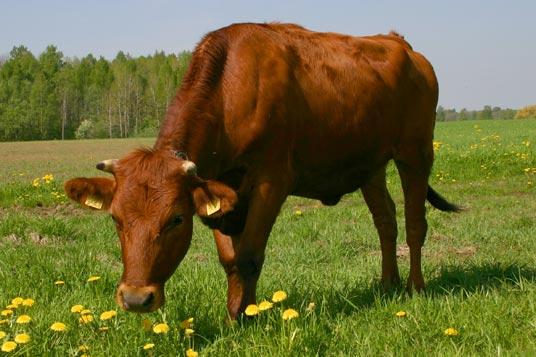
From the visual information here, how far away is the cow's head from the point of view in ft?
12.0

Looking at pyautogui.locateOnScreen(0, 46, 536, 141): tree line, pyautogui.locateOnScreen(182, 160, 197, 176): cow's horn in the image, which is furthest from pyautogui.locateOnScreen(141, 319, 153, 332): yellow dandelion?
pyautogui.locateOnScreen(0, 46, 536, 141): tree line

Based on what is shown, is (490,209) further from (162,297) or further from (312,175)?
(162,297)

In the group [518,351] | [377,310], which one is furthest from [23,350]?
[518,351]

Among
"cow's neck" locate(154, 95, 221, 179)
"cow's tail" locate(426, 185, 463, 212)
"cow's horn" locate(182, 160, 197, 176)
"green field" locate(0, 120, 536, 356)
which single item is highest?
"cow's neck" locate(154, 95, 221, 179)

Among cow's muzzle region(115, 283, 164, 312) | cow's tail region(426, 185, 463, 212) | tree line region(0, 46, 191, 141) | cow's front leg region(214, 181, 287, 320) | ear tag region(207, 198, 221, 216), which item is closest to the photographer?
cow's muzzle region(115, 283, 164, 312)

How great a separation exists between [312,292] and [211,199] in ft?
5.14

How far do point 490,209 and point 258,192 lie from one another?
25.8ft

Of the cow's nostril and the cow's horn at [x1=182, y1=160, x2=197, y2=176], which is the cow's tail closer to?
the cow's horn at [x1=182, y1=160, x2=197, y2=176]

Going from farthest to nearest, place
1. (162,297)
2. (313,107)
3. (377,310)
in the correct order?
(313,107) < (377,310) < (162,297)

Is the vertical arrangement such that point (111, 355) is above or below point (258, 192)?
below

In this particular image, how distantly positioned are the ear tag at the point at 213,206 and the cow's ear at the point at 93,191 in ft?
1.89

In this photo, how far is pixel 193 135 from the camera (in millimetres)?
4387

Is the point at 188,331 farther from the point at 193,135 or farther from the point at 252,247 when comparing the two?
the point at 193,135

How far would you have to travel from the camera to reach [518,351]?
340 cm
